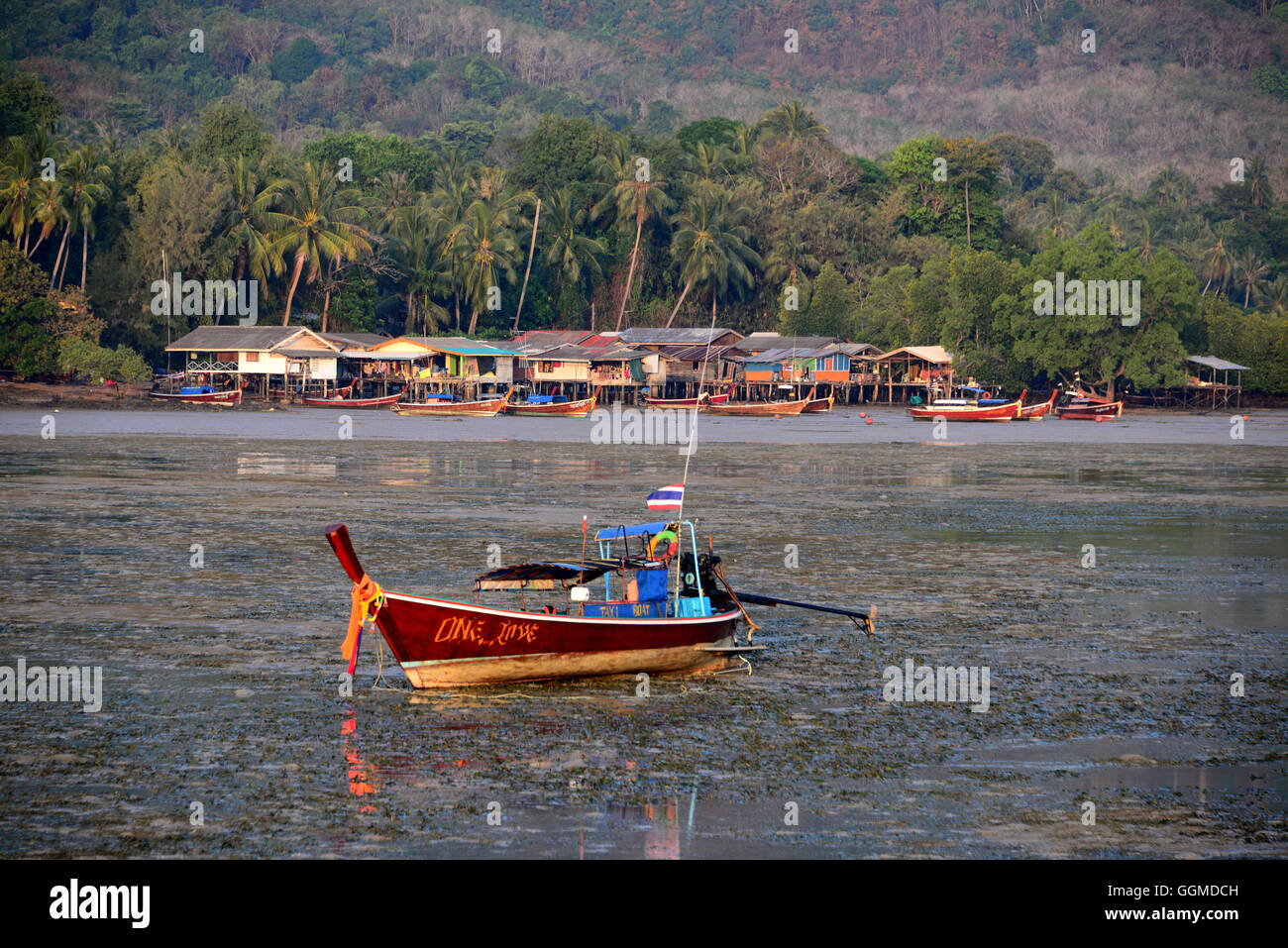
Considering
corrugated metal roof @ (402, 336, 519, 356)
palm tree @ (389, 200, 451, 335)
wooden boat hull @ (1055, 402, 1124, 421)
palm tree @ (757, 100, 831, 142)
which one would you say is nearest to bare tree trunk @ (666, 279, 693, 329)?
corrugated metal roof @ (402, 336, 519, 356)

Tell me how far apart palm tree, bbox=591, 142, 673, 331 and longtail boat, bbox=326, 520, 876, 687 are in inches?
3808

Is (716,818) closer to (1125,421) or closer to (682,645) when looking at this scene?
(682,645)

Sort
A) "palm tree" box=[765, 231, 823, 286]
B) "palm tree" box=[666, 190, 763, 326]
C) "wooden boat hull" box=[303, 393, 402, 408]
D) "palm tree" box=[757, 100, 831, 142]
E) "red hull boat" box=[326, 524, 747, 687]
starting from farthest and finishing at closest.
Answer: "palm tree" box=[757, 100, 831, 142]
"palm tree" box=[765, 231, 823, 286]
"palm tree" box=[666, 190, 763, 326]
"wooden boat hull" box=[303, 393, 402, 408]
"red hull boat" box=[326, 524, 747, 687]

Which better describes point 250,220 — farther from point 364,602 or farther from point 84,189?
point 364,602

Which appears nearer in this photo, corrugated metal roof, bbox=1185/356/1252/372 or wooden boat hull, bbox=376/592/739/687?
wooden boat hull, bbox=376/592/739/687

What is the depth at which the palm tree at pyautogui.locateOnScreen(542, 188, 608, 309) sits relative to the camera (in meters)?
113

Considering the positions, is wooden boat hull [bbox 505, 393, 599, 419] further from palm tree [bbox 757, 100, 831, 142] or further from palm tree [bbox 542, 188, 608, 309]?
palm tree [bbox 757, 100, 831, 142]

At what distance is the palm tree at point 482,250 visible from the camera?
106 metres

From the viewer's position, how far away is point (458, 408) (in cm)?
8919

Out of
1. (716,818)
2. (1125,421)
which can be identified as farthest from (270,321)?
(716,818)

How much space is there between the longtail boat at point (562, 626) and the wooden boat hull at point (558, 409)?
2885 inches

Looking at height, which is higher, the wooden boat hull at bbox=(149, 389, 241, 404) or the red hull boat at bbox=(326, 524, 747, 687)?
the wooden boat hull at bbox=(149, 389, 241, 404)

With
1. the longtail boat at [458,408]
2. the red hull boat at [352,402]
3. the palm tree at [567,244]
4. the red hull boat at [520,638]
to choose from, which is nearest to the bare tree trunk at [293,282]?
the red hull boat at [352,402]
